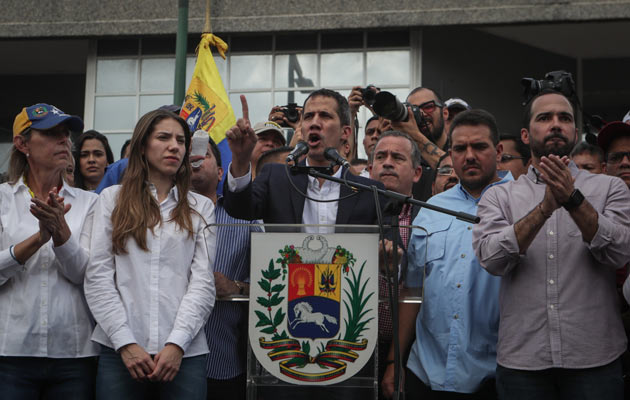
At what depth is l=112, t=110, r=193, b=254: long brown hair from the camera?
145 inches

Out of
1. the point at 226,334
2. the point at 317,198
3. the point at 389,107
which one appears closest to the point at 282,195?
the point at 317,198

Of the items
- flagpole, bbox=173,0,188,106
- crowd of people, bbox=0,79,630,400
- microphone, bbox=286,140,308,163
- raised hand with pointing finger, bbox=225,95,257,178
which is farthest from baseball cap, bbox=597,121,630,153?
flagpole, bbox=173,0,188,106

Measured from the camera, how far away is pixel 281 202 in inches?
161

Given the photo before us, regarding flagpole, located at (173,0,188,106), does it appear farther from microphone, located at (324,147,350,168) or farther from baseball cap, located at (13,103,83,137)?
microphone, located at (324,147,350,168)

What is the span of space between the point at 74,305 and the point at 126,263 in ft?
1.26

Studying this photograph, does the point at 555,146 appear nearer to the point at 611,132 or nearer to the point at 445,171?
the point at 611,132

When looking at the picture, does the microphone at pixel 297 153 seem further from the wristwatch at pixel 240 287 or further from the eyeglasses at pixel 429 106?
the eyeglasses at pixel 429 106

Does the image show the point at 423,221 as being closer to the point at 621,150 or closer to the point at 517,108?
the point at 621,150

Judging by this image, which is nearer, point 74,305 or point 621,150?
point 74,305

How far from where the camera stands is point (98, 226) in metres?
3.79

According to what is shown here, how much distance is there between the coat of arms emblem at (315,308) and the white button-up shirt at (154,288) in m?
0.52

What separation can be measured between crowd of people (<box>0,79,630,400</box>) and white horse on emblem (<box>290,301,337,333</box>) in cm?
25

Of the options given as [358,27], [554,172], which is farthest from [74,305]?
[358,27]

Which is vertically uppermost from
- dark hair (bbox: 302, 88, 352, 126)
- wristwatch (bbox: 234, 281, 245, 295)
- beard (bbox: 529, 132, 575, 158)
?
dark hair (bbox: 302, 88, 352, 126)
